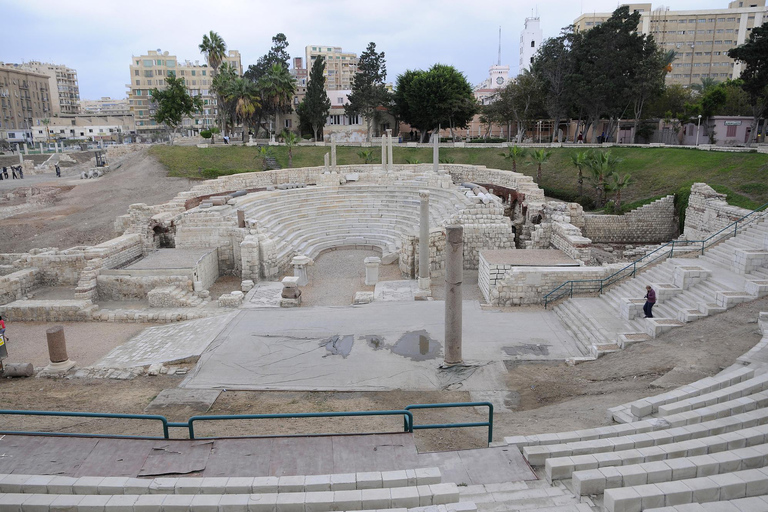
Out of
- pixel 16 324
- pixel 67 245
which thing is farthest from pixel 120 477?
pixel 67 245

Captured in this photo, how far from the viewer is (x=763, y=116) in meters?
40.8

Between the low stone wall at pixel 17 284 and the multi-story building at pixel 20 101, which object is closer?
the low stone wall at pixel 17 284

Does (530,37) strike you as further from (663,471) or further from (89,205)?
(663,471)

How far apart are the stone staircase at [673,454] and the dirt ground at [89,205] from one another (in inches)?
1165

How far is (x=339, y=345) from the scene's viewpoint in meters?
13.9

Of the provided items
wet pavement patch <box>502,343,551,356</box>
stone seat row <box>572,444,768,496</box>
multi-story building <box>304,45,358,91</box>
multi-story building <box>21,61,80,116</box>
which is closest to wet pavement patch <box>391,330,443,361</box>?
wet pavement patch <box>502,343,551,356</box>

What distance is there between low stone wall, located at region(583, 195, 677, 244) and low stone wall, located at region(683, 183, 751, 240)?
2.68 m

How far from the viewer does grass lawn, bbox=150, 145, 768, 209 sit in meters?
27.1

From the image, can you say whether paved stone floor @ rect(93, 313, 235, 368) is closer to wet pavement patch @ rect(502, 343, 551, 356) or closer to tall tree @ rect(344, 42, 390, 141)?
wet pavement patch @ rect(502, 343, 551, 356)

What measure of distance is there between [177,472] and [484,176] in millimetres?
34439

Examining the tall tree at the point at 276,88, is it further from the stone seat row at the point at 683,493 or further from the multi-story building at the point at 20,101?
the stone seat row at the point at 683,493

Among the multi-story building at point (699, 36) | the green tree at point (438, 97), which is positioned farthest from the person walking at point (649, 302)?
the multi-story building at point (699, 36)

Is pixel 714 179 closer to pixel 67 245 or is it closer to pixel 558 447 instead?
pixel 558 447

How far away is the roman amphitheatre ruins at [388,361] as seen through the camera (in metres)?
6.32
